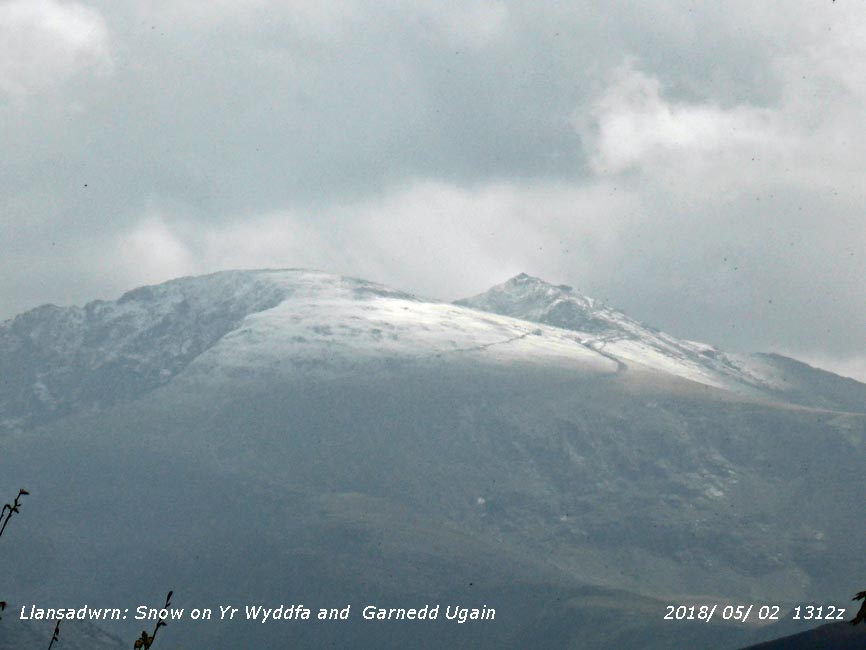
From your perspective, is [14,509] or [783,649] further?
[783,649]

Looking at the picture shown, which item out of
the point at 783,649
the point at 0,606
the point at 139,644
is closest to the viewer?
the point at 139,644

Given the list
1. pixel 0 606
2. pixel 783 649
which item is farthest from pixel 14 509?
pixel 783 649

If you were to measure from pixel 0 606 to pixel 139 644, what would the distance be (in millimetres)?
4069

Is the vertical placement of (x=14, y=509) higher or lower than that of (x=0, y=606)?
higher

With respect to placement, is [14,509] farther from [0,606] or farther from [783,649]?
[783,649]

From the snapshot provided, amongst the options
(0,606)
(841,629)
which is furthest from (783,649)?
(0,606)

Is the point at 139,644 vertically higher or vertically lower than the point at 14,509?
lower

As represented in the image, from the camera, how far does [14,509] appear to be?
86.7ft

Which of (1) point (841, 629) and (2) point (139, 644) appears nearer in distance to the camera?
(2) point (139, 644)

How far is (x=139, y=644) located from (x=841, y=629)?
14919cm

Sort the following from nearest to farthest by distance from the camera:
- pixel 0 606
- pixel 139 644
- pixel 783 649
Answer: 1. pixel 139 644
2. pixel 0 606
3. pixel 783 649

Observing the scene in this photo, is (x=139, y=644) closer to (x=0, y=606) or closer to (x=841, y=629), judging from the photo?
(x=0, y=606)

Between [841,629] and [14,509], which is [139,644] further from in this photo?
[841,629]

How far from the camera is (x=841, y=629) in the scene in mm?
160875
